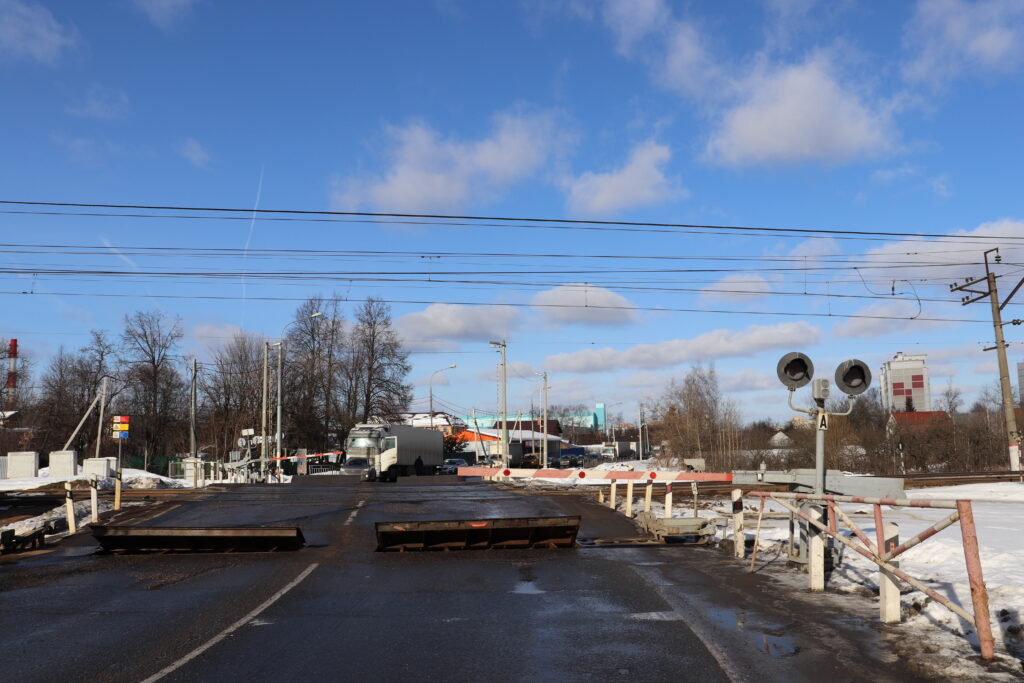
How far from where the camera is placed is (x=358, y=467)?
5069cm

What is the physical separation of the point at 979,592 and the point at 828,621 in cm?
196

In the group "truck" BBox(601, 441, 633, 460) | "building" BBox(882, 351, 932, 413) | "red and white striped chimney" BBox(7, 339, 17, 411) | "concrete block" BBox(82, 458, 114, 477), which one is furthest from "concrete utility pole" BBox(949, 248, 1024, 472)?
"building" BBox(882, 351, 932, 413)

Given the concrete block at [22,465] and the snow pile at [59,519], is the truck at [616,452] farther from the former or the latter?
the snow pile at [59,519]

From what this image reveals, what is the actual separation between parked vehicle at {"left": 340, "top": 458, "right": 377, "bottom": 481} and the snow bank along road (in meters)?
33.5

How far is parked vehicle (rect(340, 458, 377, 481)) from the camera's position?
4825cm

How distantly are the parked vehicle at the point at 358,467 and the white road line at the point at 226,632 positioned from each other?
1457 inches

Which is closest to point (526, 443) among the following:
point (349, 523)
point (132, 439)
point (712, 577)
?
point (132, 439)

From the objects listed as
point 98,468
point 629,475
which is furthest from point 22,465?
point 629,475

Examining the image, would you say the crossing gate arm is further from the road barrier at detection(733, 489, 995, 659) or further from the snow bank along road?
the road barrier at detection(733, 489, 995, 659)

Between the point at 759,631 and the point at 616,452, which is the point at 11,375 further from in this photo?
the point at 759,631

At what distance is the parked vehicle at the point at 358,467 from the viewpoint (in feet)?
158

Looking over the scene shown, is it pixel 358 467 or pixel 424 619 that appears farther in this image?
pixel 358 467

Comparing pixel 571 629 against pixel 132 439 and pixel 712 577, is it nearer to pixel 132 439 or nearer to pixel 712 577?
pixel 712 577

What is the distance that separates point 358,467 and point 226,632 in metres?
43.5
